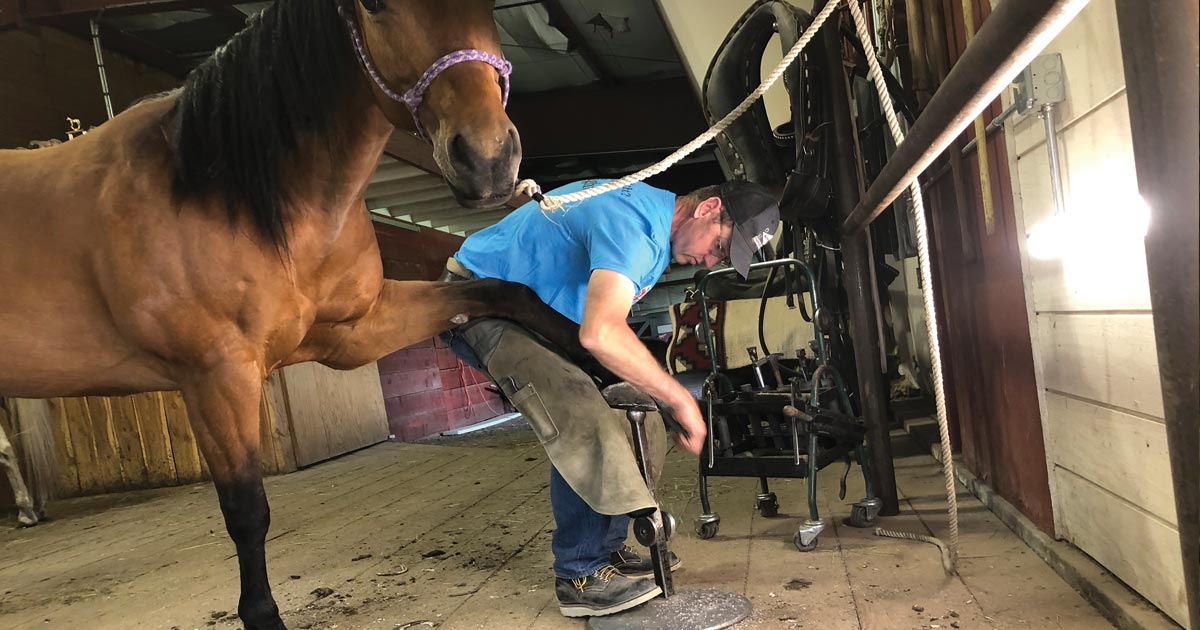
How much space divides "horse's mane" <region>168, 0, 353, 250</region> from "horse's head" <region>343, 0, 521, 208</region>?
0.13 metres

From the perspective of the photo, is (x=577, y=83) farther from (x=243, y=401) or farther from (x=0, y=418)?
(x=243, y=401)

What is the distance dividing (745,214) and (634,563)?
85 centimetres

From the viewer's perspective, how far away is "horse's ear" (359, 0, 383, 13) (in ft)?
4.09

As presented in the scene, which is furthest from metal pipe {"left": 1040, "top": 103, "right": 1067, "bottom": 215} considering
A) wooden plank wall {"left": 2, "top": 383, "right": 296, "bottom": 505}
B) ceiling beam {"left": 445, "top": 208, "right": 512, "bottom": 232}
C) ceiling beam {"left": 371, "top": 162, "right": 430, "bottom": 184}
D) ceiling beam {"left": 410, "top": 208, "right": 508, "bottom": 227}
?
ceiling beam {"left": 445, "top": 208, "right": 512, "bottom": 232}

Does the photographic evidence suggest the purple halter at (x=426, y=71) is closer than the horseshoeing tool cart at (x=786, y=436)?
Yes

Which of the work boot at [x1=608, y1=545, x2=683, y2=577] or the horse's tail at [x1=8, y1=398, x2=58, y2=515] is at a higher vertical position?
the horse's tail at [x1=8, y1=398, x2=58, y2=515]

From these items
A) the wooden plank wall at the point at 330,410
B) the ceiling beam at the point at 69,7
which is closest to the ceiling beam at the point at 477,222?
the wooden plank wall at the point at 330,410

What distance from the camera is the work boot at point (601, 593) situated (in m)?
1.50

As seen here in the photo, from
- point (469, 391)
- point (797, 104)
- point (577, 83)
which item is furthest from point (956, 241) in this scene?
point (469, 391)

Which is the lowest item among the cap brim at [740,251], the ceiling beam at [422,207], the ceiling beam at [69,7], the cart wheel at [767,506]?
the cart wheel at [767,506]

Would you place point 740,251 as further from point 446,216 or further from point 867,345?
point 446,216

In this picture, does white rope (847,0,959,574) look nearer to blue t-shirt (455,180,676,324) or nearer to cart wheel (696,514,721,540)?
blue t-shirt (455,180,676,324)

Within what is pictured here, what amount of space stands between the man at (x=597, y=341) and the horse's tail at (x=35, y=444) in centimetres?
350

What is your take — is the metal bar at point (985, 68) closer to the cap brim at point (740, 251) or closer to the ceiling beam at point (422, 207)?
the cap brim at point (740, 251)
